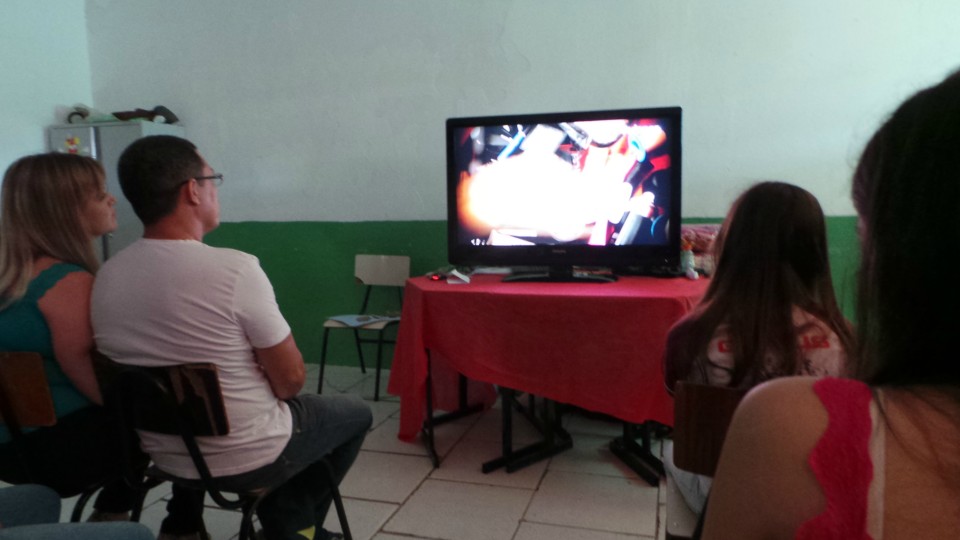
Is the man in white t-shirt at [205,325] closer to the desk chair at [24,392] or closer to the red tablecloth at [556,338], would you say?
the desk chair at [24,392]

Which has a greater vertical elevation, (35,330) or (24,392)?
(35,330)

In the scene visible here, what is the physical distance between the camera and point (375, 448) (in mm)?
2686

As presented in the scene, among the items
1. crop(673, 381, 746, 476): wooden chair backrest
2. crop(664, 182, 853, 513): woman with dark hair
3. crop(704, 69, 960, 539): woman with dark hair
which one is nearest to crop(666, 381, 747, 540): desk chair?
crop(673, 381, 746, 476): wooden chair backrest

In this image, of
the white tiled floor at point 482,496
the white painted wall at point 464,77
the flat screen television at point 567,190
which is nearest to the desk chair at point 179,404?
the white tiled floor at point 482,496

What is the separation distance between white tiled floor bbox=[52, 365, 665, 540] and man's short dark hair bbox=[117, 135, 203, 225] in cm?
118

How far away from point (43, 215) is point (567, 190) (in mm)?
1818

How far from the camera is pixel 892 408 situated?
51 cm

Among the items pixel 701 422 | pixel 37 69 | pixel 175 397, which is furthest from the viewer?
pixel 37 69

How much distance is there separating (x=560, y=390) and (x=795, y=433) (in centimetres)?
172

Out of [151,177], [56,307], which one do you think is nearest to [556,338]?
[151,177]

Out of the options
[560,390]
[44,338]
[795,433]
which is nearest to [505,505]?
[560,390]

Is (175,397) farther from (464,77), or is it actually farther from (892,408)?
(464,77)

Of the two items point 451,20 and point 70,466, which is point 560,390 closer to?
point 70,466

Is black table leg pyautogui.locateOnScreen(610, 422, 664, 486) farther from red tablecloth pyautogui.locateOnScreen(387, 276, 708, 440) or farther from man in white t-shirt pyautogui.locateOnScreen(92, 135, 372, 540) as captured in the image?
man in white t-shirt pyautogui.locateOnScreen(92, 135, 372, 540)
